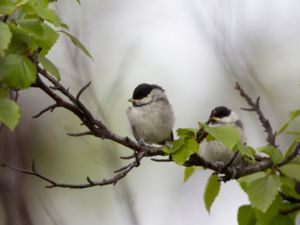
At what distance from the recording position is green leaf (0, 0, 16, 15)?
1875 mm

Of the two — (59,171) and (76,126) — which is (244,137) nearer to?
(76,126)

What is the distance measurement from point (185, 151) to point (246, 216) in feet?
1.97

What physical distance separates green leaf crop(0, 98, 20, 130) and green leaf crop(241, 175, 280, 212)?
0.89 metres

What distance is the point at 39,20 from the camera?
6.53 feet

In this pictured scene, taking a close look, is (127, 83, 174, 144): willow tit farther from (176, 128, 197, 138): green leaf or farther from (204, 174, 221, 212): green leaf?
(176, 128, 197, 138): green leaf

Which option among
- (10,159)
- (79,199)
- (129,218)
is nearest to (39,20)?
(10,159)

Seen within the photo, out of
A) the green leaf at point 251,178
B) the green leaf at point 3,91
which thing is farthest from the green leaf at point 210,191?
the green leaf at point 3,91

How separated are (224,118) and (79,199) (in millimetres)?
1466

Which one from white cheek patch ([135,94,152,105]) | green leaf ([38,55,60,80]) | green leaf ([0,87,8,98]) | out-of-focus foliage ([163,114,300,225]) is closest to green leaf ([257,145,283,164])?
out-of-focus foliage ([163,114,300,225])

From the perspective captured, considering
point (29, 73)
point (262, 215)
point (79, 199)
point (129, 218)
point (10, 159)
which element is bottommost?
point (79, 199)

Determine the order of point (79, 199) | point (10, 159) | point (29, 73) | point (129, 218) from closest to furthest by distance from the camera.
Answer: point (29, 73) → point (10, 159) → point (129, 218) → point (79, 199)

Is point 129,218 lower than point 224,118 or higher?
higher

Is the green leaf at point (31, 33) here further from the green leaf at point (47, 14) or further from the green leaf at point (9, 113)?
the green leaf at point (9, 113)

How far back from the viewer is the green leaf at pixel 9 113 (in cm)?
179
